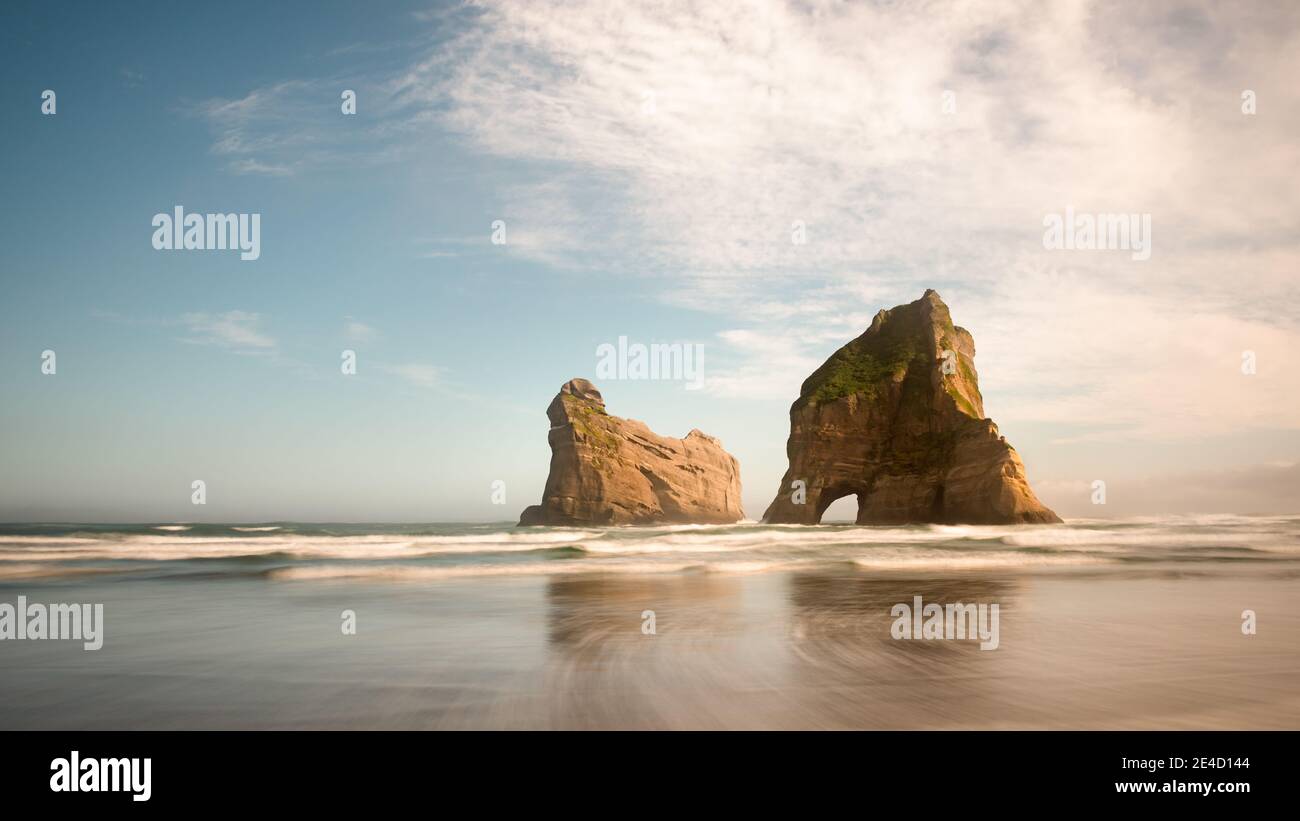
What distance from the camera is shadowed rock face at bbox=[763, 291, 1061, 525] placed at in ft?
141

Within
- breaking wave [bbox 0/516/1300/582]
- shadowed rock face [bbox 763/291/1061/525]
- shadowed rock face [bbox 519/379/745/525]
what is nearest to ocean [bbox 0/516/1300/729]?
breaking wave [bbox 0/516/1300/582]

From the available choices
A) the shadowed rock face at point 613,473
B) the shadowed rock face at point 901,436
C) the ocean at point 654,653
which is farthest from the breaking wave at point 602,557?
the shadowed rock face at point 613,473

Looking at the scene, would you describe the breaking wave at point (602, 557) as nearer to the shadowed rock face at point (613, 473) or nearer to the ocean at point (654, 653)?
the ocean at point (654, 653)

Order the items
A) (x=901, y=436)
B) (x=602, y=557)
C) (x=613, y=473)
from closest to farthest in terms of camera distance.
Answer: (x=602, y=557)
(x=901, y=436)
(x=613, y=473)

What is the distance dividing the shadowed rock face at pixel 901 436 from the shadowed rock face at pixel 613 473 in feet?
63.5

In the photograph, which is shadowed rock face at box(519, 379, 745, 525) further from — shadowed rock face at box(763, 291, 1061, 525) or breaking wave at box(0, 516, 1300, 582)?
breaking wave at box(0, 516, 1300, 582)

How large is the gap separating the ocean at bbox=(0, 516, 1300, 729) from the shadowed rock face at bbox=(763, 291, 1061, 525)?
99.4ft

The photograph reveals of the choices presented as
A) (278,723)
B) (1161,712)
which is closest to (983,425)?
(1161,712)

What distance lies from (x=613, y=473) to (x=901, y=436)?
27.9 metres

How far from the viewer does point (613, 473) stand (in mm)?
66312

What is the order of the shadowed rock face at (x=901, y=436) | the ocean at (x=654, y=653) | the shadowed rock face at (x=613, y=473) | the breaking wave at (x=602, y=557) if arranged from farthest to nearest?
the shadowed rock face at (x=613, y=473) → the shadowed rock face at (x=901, y=436) → the breaking wave at (x=602, y=557) → the ocean at (x=654, y=653)

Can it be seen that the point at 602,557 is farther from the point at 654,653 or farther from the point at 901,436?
the point at 901,436

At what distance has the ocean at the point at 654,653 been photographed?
4.39m

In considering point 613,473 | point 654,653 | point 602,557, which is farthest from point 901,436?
point 654,653
